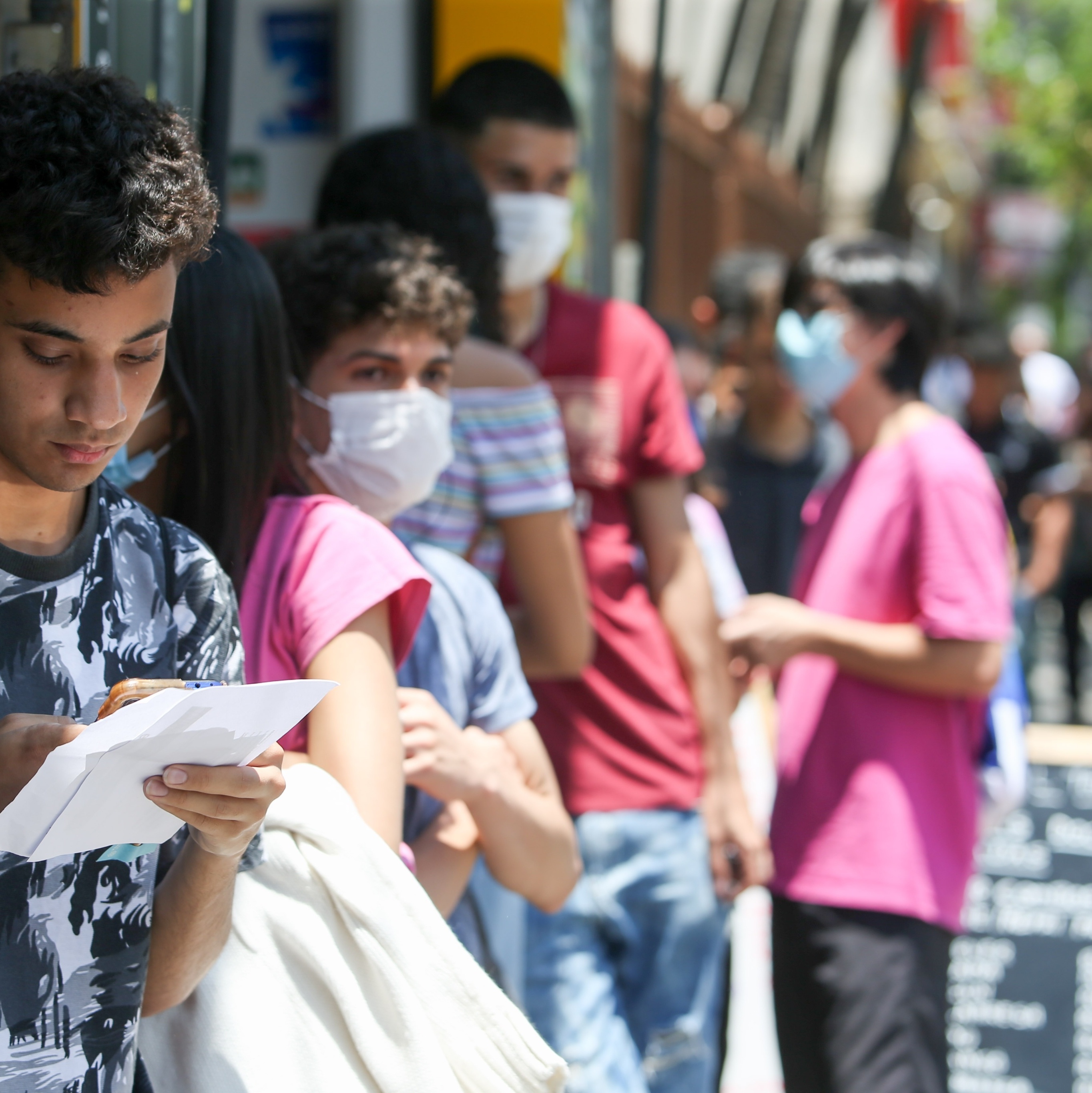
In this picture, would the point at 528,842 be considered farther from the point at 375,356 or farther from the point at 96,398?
the point at 96,398

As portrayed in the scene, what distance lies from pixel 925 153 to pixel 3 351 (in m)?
22.2

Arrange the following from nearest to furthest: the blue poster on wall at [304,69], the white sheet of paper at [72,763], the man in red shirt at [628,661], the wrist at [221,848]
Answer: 1. the white sheet of paper at [72,763]
2. the wrist at [221,848]
3. the man in red shirt at [628,661]
4. the blue poster on wall at [304,69]

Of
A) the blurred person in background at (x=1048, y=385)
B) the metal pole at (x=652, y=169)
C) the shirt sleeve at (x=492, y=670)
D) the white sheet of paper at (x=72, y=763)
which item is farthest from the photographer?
the blurred person in background at (x=1048, y=385)

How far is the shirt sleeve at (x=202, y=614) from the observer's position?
1450 mm

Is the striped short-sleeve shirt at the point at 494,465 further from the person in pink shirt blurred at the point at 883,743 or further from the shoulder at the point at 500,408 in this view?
the person in pink shirt blurred at the point at 883,743

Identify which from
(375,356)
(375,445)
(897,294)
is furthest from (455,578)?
(897,294)

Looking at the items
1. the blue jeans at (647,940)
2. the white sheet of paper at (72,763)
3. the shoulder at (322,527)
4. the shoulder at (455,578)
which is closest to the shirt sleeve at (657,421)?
the blue jeans at (647,940)

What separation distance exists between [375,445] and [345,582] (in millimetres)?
376

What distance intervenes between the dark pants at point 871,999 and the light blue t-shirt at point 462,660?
108 cm

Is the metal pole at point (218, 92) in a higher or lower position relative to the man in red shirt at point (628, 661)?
higher

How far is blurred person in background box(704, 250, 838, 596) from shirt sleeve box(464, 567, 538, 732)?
280 cm

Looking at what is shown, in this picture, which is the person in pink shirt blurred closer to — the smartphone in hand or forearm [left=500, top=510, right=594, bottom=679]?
forearm [left=500, top=510, right=594, bottom=679]

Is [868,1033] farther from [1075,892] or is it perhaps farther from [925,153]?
[925,153]

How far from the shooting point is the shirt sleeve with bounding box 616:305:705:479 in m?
2.98
